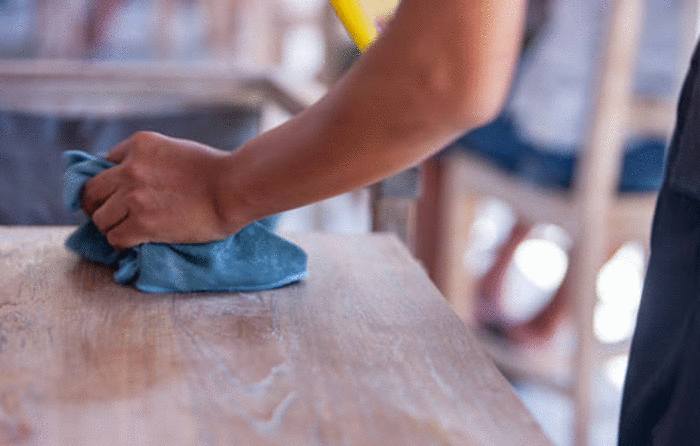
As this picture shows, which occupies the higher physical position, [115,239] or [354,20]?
[354,20]

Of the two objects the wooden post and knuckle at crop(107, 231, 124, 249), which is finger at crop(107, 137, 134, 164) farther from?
the wooden post

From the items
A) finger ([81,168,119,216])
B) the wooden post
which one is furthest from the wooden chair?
finger ([81,168,119,216])

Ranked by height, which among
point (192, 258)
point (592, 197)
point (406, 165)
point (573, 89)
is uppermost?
point (406, 165)

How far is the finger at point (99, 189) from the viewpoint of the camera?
831mm

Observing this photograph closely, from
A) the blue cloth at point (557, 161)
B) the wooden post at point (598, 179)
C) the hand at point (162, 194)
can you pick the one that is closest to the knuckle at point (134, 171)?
the hand at point (162, 194)

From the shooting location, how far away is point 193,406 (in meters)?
0.60

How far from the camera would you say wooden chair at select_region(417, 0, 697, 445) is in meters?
1.74

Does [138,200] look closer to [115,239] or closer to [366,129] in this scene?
[115,239]

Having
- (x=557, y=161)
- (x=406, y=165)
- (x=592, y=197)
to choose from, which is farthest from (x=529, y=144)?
(x=406, y=165)

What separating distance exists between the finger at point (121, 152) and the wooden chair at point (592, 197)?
1054mm

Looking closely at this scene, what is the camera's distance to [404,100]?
60 cm

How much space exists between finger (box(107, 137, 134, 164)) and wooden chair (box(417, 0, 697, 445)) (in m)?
1.05

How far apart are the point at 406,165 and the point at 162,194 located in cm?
22

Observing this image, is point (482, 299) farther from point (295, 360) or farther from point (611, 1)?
point (295, 360)
